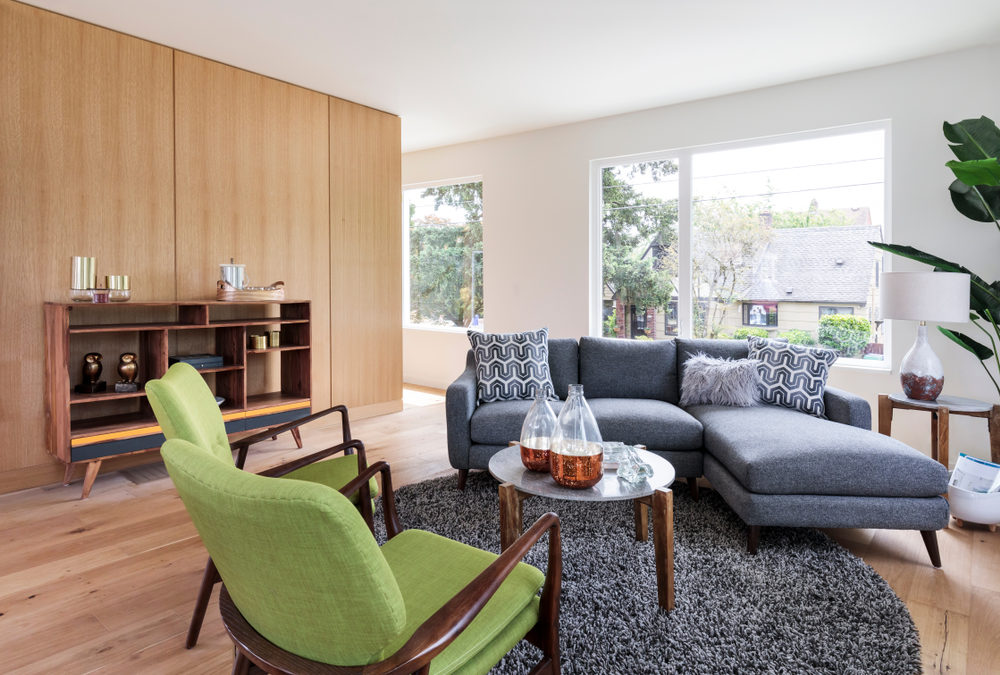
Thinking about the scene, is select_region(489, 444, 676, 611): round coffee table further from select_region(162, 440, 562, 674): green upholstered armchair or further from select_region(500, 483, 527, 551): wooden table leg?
select_region(162, 440, 562, 674): green upholstered armchair

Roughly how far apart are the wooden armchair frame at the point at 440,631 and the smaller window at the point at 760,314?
157 inches

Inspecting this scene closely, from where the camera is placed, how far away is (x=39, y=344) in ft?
11.5

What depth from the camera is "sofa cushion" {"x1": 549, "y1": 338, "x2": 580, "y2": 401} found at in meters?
4.01

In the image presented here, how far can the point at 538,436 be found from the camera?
226 cm

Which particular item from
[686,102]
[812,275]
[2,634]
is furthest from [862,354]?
[2,634]

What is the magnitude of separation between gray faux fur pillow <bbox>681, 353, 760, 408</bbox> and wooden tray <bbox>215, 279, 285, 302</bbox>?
289cm

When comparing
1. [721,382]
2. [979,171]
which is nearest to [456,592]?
[721,382]

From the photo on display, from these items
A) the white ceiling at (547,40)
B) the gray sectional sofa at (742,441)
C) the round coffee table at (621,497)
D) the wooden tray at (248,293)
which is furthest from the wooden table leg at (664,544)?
the wooden tray at (248,293)

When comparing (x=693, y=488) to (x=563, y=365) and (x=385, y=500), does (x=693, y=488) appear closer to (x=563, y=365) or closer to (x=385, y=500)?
(x=563, y=365)

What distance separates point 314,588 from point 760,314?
4.63m

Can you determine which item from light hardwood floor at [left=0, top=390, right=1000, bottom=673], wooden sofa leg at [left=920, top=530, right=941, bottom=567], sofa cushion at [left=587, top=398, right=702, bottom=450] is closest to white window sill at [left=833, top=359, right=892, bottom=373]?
light hardwood floor at [left=0, top=390, right=1000, bottom=673]

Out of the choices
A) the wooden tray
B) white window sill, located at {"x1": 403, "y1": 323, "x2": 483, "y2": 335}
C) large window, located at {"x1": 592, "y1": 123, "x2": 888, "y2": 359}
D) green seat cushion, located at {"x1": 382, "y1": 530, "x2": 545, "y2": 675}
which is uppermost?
large window, located at {"x1": 592, "y1": 123, "x2": 888, "y2": 359}

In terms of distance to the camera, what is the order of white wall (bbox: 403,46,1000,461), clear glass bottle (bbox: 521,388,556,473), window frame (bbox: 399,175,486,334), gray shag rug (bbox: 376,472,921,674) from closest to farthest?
gray shag rug (bbox: 376,472,921,674), clear glass bottle (bbox: 521,388,556,473), white wall (bbox: 403,46,1000,461), window frame (bbox: 399,175,486,334)

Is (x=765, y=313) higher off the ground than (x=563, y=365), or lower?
higher
